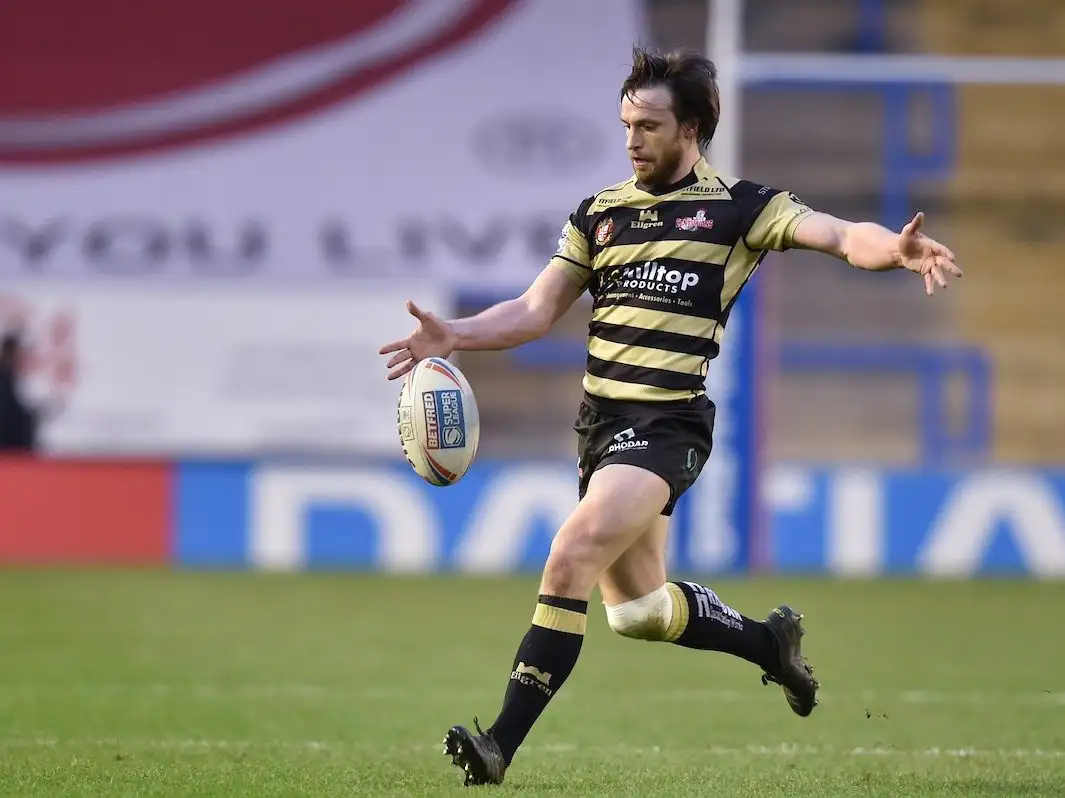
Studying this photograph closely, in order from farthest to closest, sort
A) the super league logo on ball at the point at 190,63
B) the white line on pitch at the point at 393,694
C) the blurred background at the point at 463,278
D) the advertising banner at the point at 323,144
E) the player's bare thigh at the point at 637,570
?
the super league logo on ball at the point at 190,63 → the advertising banner at the point at 323,144 → the blurred background at the point at 463,278 → the white line on pitch at the point at 393,694 → the player's bare thigh at the point at 637,570

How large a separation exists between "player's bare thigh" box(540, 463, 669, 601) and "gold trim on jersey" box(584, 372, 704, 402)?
27 centimetres

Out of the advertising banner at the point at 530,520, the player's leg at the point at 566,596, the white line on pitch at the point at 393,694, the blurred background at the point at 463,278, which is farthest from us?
the blurred background at the point at 463,278

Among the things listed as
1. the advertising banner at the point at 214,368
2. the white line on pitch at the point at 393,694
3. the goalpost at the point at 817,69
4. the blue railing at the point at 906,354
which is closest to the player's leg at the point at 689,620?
the white line on pitch at the point at 393,694

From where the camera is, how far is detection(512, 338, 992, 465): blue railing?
19.5m

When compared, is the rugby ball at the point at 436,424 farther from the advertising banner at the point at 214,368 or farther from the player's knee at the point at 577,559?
the advertising banner at the point at 214,368

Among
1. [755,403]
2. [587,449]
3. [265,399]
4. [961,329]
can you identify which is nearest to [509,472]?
[755,403]

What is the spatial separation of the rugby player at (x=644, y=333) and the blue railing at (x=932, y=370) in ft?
45.1

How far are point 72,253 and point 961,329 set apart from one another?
9243mm

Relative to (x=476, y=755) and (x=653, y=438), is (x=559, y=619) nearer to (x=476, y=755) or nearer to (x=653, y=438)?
(x=476, y=755)

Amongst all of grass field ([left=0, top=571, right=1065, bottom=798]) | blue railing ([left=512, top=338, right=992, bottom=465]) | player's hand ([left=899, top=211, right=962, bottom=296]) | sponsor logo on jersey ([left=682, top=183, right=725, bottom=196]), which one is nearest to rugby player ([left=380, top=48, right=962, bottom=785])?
sponsor logo on jersey ([left=682, top=183, right=725, bottom=196])

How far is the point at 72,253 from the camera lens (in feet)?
59.2

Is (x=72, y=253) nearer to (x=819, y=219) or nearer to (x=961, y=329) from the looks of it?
(x=961, y=329)

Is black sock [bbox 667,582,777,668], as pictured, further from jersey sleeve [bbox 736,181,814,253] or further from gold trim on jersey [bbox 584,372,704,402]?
jersey sleeve [bbox 736,181,814,253]

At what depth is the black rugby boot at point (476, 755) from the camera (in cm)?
535
